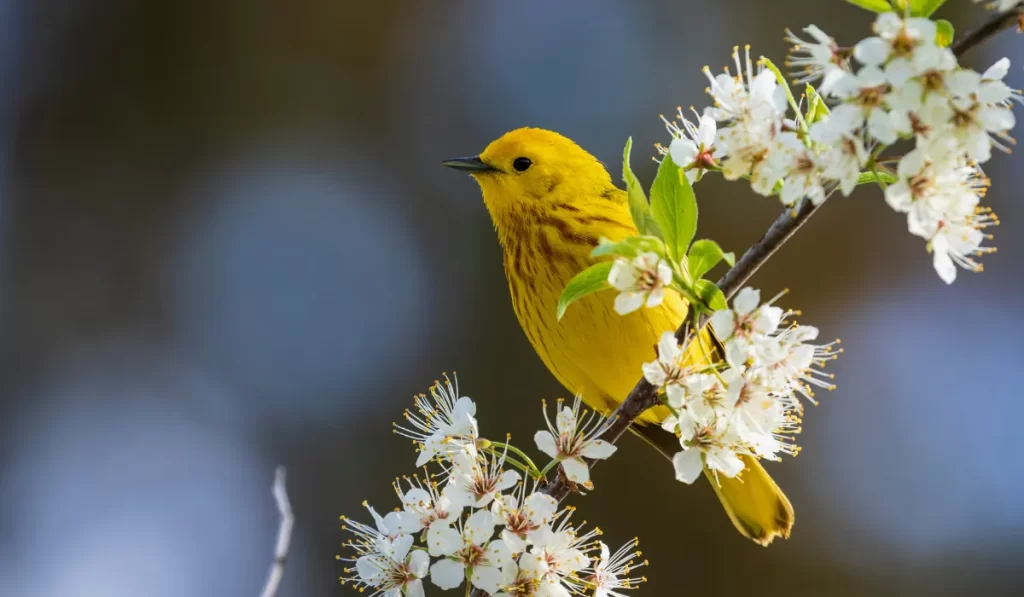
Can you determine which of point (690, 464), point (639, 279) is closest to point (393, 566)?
point (690, 464)

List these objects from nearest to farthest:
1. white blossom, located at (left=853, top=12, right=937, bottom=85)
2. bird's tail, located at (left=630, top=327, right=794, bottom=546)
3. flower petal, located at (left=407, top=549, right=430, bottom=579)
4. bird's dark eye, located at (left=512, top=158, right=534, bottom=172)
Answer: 1. white blossom, located at (left=853, top=12, right=937, bottom=85)
2. flower petal, located at (left=407, top=549, right=430, bottom=579)
3. bird's tail, located at (left=630, top=327, right=794, bottom=546)
4. bird's dark eye, located at (left=512, top=158, right=534, bottom=172)

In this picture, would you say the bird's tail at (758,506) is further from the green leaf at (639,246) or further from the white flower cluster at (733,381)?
the green leaf at (639,246)

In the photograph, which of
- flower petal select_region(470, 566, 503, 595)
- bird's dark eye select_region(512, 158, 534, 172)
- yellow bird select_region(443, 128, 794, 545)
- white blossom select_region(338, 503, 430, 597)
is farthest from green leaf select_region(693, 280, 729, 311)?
bird's dark eye select_region(512, 158, 534, 172)

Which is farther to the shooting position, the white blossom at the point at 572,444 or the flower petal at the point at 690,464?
the white blossom at the point at 572,444

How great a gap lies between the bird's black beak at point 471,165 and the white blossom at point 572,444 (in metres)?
2.08

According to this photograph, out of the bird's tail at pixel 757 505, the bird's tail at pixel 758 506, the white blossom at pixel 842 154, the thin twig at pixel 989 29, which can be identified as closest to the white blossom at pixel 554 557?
the white blossom at pixel 842 154

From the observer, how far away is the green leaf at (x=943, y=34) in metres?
1.58

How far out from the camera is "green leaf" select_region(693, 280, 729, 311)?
69.4 inches

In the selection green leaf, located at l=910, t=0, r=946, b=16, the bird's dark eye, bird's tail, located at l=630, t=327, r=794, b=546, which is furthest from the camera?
the bird's dark eye

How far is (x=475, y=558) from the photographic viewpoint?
6.24 ft

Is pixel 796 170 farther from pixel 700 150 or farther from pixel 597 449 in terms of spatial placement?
pixel 597 449

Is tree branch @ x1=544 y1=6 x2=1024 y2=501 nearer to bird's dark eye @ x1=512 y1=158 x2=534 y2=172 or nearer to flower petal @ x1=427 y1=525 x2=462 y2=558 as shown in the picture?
flower petal @ x1=427 y1=525 x2=462 y2=558

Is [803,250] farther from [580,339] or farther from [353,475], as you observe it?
[580,339]

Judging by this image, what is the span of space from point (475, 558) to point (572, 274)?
1611 mm
